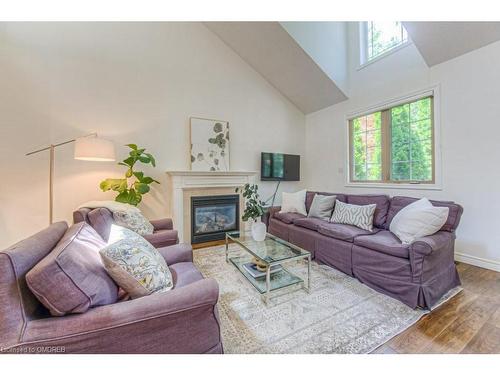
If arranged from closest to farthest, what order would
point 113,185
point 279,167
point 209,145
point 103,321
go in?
point 103,321, point 113,185, point 209,145, point 279,167

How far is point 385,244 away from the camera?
6.73 feet

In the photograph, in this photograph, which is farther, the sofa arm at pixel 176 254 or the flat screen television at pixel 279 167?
the flat screen television at pixel 279 167

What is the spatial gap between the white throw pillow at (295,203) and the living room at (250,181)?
4 centimetres

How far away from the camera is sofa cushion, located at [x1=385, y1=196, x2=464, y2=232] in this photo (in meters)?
2.11

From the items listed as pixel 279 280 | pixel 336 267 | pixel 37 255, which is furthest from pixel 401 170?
pixel 37 255

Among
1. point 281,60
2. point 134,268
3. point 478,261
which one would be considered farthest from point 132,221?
point 478,261

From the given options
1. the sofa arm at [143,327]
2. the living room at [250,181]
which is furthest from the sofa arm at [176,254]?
the sofa arm at [143,327]

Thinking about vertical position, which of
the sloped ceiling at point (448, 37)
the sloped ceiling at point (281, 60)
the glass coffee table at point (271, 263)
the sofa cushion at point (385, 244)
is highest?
the sloped ceiling at point (281, 60)

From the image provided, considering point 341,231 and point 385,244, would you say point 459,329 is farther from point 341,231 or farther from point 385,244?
point 341,231

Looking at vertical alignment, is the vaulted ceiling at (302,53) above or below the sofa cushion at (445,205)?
above

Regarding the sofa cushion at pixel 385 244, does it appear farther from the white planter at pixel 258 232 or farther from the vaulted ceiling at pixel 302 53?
the vaulted ceiling at pixel 302 53

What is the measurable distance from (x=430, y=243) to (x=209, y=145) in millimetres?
3221

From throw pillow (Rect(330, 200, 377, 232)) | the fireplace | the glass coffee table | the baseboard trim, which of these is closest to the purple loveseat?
throw pillow (Rect(330, 200, 377, 232))

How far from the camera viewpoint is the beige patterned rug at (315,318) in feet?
4.62
